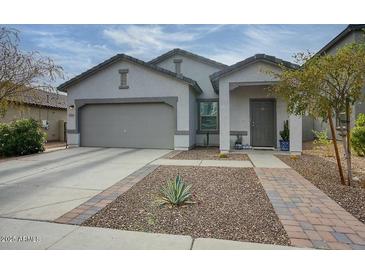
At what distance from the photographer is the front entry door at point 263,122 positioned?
12.7 meters

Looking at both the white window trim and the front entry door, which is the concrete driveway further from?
the front entry door

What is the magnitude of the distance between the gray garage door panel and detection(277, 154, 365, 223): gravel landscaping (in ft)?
19.3

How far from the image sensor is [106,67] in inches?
544

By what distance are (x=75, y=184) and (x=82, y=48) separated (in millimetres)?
4641

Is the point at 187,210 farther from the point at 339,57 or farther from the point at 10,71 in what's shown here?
the point at 10,71

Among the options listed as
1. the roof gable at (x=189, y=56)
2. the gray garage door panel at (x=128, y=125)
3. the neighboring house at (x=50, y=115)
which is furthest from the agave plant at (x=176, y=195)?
the neighboring house at (x=50, y=115)

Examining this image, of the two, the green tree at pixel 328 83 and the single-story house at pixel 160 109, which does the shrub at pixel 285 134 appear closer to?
the single-story house at pixel 160 109

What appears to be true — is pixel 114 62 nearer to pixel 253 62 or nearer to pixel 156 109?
pixel 156 109

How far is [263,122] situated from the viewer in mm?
12789

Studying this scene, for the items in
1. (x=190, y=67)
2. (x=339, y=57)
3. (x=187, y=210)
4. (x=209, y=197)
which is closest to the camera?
(x=187, y=210)

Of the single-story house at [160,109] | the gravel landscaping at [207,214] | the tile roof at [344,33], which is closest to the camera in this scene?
the gravel landscaping at [207,214]

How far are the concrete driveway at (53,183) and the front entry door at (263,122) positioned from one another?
607cm

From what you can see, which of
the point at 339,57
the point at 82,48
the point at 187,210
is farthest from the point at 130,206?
the point at 82,48

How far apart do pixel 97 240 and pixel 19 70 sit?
8.95m
